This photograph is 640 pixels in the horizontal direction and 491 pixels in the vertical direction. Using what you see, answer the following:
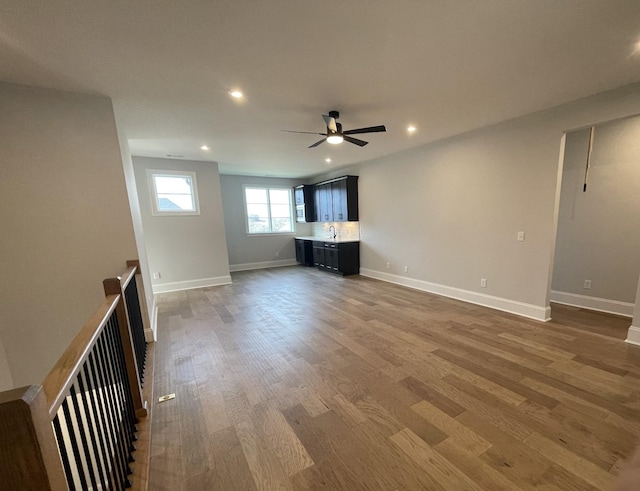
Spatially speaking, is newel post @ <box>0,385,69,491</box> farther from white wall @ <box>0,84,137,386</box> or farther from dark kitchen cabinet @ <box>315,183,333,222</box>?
dark kitchen cabinet @ <box>315,183,333,222</box>

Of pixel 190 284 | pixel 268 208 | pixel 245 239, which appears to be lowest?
pixel 190 284

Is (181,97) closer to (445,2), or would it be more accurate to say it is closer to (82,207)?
(82,207)

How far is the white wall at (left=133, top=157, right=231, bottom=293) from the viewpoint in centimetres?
515

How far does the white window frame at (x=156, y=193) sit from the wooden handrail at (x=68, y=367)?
4.53m

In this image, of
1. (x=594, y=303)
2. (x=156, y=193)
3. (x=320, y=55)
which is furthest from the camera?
(x=156, y=193)

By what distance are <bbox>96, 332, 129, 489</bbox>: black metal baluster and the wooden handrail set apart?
209 millimetres

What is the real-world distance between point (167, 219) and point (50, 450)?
5.43 m

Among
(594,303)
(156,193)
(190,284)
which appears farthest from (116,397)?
(594,303)

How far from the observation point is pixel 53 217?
253 cm

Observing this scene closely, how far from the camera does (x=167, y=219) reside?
5.31m

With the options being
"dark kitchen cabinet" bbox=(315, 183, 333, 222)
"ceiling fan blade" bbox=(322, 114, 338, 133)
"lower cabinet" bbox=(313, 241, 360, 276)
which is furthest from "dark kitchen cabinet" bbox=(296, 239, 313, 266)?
"ceiling fan blade" bbox=(322, 114, 338, 133)

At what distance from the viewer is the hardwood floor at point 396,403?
146 cm

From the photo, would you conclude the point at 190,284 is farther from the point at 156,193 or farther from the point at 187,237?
the point at 156,193

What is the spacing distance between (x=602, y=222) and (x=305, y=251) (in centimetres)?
611
